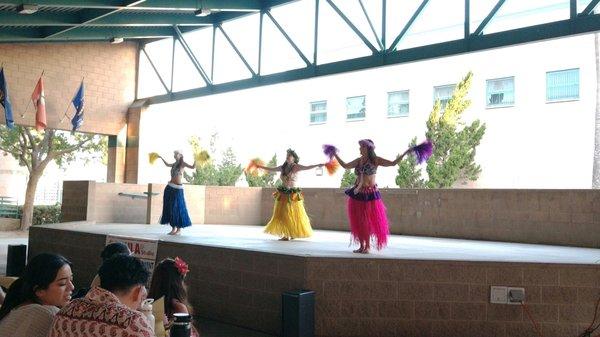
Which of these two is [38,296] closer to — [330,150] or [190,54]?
[330,150]

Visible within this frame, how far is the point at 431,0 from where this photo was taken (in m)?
9.52

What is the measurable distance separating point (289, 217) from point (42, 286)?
21.2 feet

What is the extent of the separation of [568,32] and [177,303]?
6789 mm

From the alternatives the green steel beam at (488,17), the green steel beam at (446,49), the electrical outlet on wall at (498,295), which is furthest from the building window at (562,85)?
the electrical outlet on wall at (498,295)

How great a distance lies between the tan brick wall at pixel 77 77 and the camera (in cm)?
1462

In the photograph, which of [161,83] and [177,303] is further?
[161,83]

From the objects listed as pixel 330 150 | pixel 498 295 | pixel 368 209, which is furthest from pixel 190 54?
pixel 498 295

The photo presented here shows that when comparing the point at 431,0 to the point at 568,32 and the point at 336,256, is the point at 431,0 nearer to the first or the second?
the point at 568,32

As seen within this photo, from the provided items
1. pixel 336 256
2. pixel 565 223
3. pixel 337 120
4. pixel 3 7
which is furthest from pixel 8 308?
pixel 337 120

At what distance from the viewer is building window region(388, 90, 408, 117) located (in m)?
18.0

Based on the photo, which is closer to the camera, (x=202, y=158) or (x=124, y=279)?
(x=124, y=279)

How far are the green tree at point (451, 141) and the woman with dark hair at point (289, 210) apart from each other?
5.18 meters

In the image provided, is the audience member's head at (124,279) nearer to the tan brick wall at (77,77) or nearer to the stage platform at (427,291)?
the stage platform at (427,291)

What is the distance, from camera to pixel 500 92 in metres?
15.9
